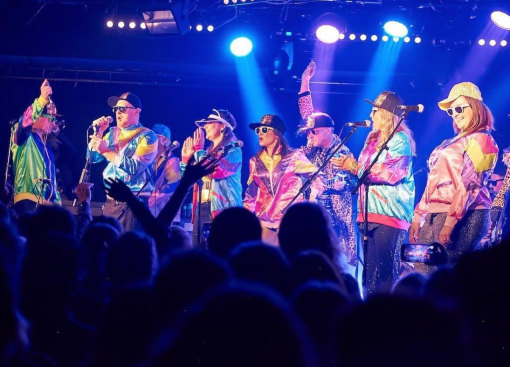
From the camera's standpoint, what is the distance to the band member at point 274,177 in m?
10.3

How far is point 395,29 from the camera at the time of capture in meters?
11.5

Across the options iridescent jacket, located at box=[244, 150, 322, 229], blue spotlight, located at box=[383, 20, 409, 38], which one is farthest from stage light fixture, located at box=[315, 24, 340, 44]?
iridescent jacket, located at box=[244, 150, 322, 229]

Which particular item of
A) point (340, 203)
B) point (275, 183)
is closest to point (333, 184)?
point (340, 203)

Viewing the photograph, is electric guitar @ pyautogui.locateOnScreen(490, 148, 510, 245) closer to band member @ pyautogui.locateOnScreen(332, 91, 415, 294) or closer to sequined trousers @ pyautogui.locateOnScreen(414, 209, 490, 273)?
band member @ pyautogui.locateOnScreen(332, 91, 415, 294)

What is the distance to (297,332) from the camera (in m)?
1.70

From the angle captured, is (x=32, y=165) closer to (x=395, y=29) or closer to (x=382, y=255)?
(x=395, y=29)

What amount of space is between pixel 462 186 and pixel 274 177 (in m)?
3.69

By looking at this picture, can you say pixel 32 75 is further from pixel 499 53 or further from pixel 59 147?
pixel 499 53

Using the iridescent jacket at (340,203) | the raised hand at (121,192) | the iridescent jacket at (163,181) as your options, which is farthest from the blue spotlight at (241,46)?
the raised hand at (121,192)

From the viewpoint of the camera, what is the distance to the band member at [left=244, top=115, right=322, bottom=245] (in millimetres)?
10281

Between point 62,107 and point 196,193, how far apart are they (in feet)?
18.0

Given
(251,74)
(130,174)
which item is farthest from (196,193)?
(251,74)

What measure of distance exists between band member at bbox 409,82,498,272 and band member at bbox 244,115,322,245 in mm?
2550

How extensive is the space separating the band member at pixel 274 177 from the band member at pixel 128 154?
1.84 m
